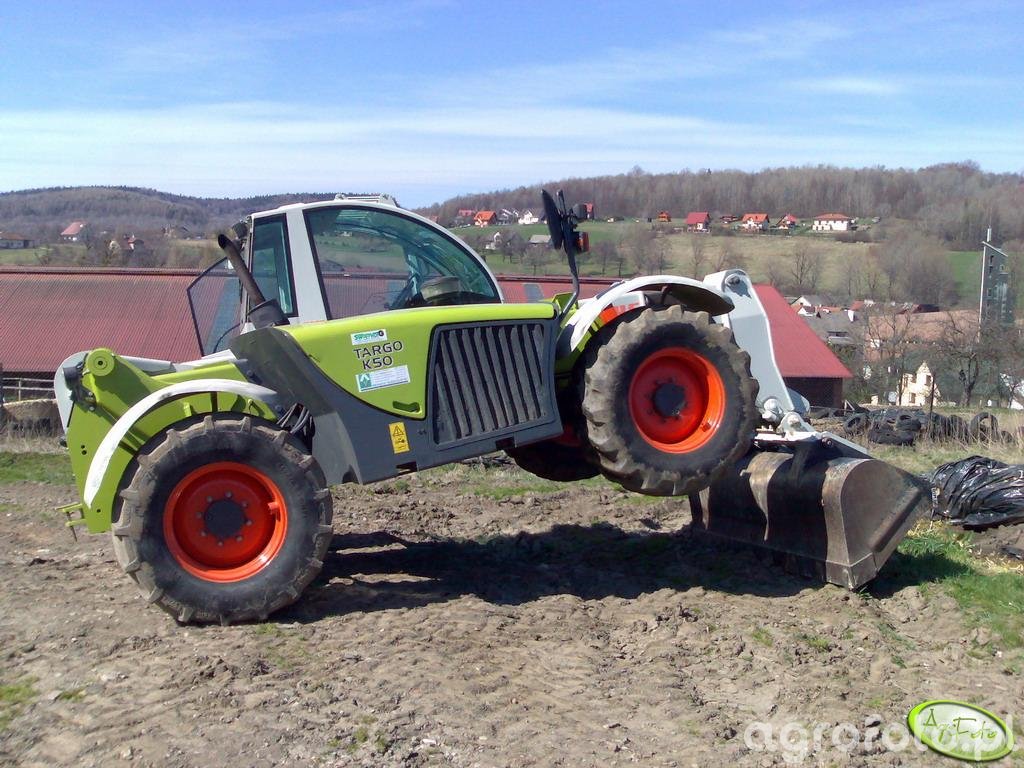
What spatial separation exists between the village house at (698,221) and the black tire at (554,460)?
5407cm

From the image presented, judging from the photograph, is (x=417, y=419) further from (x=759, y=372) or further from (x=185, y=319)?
(x=185, y=319)

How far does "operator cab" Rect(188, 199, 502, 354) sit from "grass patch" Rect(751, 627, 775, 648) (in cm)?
247

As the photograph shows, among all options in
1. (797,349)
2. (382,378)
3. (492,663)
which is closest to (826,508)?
(492,663)

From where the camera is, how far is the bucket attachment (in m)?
6.20

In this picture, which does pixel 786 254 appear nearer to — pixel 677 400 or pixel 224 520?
pixel 677 400

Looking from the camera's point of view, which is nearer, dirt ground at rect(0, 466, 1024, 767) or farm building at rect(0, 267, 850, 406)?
dirt ground at rect(0, 466, 1024, 767)

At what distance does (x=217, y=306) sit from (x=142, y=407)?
146 cm

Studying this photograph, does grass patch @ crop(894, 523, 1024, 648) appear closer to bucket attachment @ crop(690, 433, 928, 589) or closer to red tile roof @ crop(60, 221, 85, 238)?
bucket attachment @ crop(690, 433, 928, 589)

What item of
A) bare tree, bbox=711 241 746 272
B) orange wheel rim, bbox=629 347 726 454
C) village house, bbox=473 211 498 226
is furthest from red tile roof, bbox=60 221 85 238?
orange wheel rim, bbox=629 347 726 454

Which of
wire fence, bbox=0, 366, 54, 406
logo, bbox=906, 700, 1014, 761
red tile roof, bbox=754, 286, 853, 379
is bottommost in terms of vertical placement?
red tile roof, bbox=754, 286, 853, 379

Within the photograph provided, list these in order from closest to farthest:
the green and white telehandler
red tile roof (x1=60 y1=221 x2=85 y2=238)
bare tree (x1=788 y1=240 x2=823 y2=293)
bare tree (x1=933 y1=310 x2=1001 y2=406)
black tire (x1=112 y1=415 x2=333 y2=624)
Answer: black tire (x1=112 y1=415 x2=333 y2=624) < the green and white telehandler < bare tree (x1=933 y1=310 x2=1001 y2=406) < red tile roof (x1=60 y1=221 x2=85 y2=238) < bare tree (x1=788 y1=240 x2=823 y2=293)

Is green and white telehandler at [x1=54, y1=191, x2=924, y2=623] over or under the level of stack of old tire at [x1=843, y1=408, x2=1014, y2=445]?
over

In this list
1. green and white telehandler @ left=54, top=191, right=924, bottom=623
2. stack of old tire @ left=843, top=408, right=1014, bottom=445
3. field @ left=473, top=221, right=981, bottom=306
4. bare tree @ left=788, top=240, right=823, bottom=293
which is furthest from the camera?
bare tree @ left=788, top=240, right=823, bottom=293

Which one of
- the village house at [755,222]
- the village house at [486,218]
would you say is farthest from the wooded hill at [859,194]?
the village house at [486,218]
